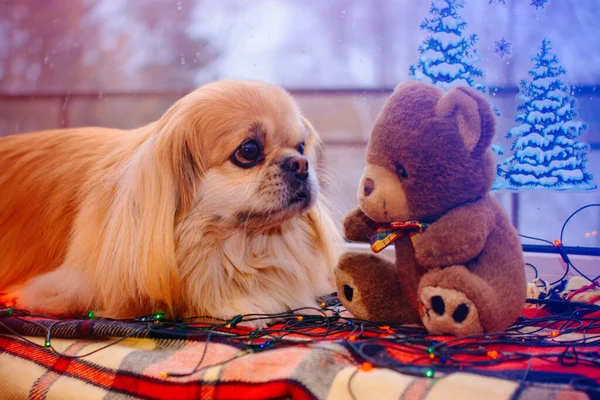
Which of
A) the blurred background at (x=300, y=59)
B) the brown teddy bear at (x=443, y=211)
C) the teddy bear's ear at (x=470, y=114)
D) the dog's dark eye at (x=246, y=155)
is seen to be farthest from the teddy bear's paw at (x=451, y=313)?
the blurred background at (x=300, y=59)

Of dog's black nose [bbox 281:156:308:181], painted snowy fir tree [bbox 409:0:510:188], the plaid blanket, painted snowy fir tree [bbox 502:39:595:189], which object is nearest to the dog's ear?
dog's black nose [bbox 281:156:308:181]

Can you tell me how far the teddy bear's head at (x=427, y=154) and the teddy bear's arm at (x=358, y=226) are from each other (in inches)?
4.1

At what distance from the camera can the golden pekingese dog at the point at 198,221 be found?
1.30m

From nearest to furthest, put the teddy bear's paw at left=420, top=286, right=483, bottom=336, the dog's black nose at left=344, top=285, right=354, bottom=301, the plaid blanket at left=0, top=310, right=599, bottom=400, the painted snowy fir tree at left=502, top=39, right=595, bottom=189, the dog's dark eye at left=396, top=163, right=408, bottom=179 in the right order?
the plaid blanket at left=0, top=310, right=599, bottom=400
the teddy bear's paw at left=420, top=286, right=483, bottom=336
the dog's dark eye at left=396, top=163, right=408, bottom=179
the dog's black nose at left=344, top=285, right=354, bottom=301
the painted snowy fir tree at left=502, top=39, right=595, bottom=189

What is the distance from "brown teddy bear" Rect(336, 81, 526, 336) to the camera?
41.6 inches

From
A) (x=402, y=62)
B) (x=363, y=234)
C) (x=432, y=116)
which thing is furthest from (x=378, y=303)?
(x=402, y=62)

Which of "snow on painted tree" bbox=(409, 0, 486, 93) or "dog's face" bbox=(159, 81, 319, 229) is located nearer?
"dog's face" bbox=(159, 81, 319, 229)

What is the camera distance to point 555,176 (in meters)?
2.00

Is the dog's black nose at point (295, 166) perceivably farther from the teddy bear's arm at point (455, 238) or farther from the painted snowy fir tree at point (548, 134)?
the painted snowy fir tree at point (548, 134)

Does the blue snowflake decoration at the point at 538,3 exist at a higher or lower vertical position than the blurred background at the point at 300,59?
higher

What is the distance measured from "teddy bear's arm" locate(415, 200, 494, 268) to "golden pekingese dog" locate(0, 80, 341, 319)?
14.3 inches

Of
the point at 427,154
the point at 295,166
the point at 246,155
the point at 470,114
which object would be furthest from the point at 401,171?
the point at 246,155

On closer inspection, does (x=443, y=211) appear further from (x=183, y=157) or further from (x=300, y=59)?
(x=300, y=59)

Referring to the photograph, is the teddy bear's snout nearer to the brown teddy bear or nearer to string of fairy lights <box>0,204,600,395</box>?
the brown teddy bear
